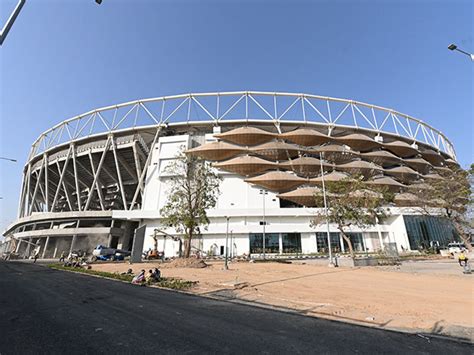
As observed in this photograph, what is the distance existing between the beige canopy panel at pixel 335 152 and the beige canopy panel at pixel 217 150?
52.9 feet

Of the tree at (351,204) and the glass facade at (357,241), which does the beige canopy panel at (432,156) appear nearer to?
the glass facade at (357,241)

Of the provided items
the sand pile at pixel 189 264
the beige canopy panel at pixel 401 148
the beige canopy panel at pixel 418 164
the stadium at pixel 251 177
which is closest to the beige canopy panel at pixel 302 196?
the stadium at pixel 251 177

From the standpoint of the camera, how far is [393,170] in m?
54.9

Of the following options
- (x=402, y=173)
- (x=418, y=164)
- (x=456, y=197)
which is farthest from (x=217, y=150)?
(x=418, y=164)

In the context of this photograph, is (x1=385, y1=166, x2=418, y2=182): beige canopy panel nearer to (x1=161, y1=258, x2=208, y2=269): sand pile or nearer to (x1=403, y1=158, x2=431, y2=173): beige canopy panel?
(x1=403, y1=158, x2=431, y2=173): beige canopy panel

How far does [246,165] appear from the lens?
1941 inches

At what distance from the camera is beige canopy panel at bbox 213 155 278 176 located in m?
49.3

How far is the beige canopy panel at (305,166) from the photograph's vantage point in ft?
166

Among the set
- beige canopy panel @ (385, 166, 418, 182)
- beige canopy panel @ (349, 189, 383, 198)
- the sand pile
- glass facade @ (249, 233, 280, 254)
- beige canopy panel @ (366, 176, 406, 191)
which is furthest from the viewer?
beige canopy panel @ (385, 166, 418, 182)

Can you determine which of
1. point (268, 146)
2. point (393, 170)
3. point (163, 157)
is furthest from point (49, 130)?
point (393, 170)

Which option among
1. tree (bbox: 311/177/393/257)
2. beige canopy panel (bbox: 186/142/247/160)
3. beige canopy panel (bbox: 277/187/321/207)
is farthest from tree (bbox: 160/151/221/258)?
beige canopy panel (bbox: 277/187/321/207)

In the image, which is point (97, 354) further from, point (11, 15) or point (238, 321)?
point (11, 15)

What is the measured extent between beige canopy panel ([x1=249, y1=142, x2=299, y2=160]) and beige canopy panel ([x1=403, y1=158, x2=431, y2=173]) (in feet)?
95.0

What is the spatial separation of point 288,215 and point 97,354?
4328 centimetres
